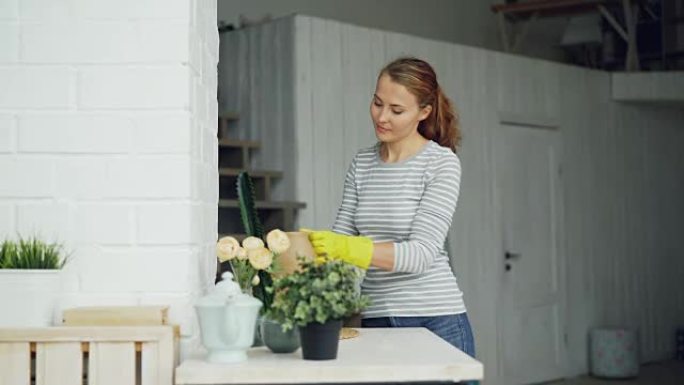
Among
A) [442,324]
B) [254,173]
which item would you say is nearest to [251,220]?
[442,324]

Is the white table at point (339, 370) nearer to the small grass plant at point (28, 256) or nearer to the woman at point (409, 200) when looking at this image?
the small grass plant at point (28, 256)

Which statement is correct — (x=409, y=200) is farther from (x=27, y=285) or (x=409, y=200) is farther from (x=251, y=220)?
(x=27, y=285)

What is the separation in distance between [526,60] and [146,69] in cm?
533

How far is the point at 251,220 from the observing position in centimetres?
209

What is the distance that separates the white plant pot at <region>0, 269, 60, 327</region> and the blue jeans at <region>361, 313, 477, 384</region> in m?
0.85

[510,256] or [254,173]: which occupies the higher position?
[254,173]

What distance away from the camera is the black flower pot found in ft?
5.95

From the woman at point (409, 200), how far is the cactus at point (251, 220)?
1.13ft

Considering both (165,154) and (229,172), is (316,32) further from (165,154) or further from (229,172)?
(165,154)

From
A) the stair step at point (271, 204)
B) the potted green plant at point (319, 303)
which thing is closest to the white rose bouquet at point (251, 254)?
the potted green plant at point (319, 303)

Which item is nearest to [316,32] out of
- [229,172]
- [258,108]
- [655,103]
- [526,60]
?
[258,108]

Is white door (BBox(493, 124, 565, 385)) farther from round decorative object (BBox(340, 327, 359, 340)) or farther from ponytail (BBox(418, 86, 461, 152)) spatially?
round decorative object (BBox(340, 327, 359, 340))

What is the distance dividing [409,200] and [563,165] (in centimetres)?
517

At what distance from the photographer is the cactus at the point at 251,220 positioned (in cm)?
205
